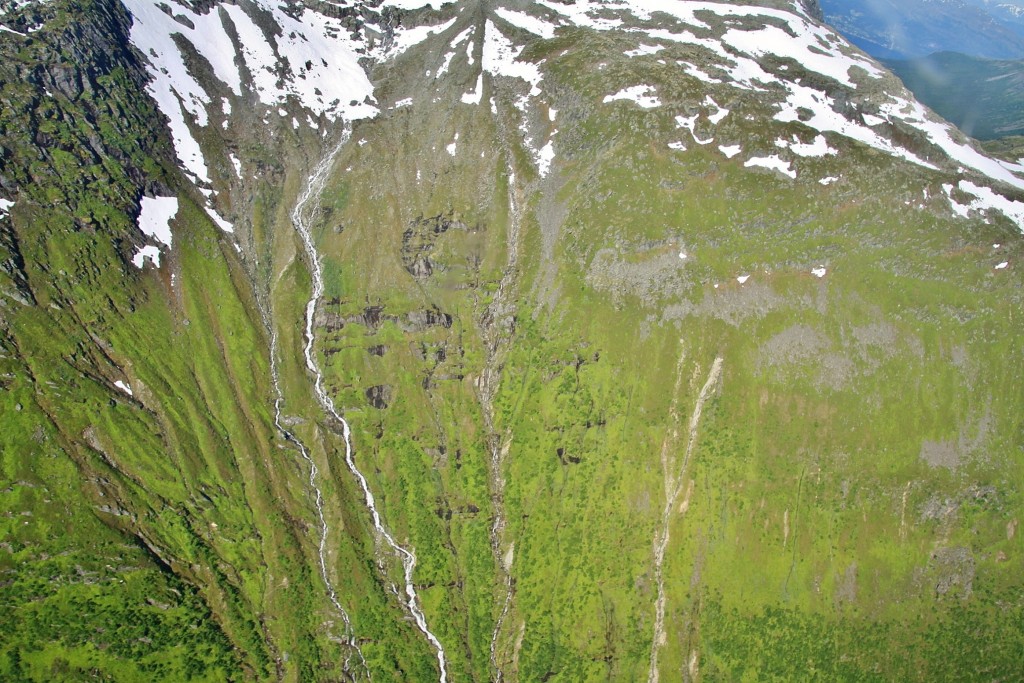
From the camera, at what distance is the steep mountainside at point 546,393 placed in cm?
14712

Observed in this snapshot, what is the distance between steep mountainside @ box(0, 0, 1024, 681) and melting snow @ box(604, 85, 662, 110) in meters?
1.26

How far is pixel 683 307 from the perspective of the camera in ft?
551

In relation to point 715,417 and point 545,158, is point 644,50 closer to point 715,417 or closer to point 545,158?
point 545,158

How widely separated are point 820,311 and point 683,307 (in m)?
30.9

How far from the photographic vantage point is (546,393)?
176000mm

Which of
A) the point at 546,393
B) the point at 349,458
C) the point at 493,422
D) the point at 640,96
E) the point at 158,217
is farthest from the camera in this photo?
the point at 640,96

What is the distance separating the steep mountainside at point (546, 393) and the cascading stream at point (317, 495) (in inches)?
34.0

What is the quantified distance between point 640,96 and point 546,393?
3357 inches

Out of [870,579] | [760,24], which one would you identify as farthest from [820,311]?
[760,24]

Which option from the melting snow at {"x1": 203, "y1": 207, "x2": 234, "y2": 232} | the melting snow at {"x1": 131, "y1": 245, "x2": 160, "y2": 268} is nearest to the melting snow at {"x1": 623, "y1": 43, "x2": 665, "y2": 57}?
the melting snow at {"x1": 203, "y1": 207, "x2": 234, "y2": 232}

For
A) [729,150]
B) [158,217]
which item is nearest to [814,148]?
[729,150]

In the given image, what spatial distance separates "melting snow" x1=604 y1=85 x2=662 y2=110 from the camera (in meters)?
186

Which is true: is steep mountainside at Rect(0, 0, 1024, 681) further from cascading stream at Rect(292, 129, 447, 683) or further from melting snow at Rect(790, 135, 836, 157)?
cascading stream at Rect(292, 129, 447, 683)

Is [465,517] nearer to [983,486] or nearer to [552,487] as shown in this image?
[552,487]
